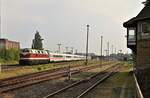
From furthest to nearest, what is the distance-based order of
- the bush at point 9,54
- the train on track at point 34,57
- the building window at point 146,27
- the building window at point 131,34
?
1. the bush at point 9,54
2. the train on track at point 34,57
3. the building window at point 131,34
4. the building window at point 146,27

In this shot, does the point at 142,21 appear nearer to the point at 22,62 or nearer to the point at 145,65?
the point at 145,65

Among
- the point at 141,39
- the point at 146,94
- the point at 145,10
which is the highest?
the point at 145,10

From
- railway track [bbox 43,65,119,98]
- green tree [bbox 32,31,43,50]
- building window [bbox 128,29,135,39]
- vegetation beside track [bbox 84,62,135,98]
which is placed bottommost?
vegetation beside track [bbox 84,62,135,98]

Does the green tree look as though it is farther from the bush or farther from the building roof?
the building roof

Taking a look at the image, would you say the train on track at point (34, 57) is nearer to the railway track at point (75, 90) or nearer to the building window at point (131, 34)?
the building window at point (131, 34)

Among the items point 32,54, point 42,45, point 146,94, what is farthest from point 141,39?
point 42,45

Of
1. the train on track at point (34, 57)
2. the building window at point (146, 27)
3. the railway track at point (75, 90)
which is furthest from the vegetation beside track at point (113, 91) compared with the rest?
the train on track at point (34, 57)

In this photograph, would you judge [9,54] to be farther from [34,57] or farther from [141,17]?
[141,17]

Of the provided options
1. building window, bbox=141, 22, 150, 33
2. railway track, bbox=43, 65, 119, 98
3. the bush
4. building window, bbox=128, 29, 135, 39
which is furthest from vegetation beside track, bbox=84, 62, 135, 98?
the bush

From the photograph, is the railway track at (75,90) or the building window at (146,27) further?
the building window at (146,27)

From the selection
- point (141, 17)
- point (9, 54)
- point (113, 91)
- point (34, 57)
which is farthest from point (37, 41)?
point (113, 91)

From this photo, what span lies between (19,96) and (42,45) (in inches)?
5505

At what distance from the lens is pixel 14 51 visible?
8356cm

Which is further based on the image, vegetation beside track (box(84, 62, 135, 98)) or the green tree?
the green tree
